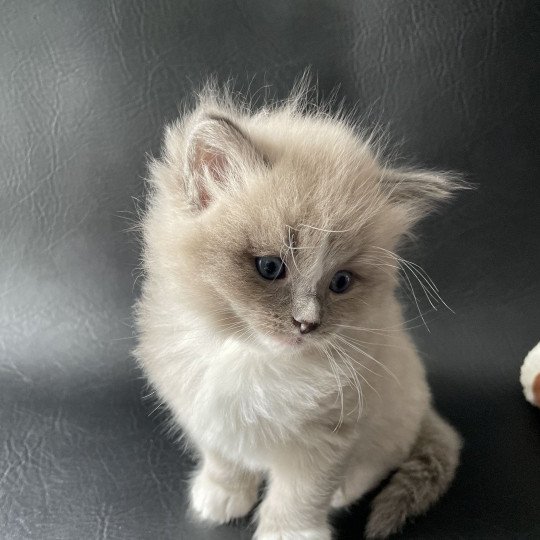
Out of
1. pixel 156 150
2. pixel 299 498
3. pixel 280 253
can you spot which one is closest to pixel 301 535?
pixel 299 498

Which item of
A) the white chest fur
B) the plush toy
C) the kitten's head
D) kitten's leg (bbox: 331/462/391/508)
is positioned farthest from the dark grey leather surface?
the kitten's head

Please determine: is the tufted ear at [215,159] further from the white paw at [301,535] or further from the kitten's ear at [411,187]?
the white paw at [301,535]

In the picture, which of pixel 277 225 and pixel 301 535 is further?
pixel 301 535

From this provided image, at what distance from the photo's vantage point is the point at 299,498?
1062 millimetres

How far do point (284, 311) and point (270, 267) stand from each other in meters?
0.06

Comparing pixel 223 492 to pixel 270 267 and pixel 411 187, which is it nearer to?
pixel 270 267

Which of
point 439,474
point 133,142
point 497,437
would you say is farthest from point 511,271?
point 133,142

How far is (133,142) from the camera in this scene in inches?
58.9

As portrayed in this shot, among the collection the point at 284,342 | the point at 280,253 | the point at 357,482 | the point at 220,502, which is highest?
the point at 280,253

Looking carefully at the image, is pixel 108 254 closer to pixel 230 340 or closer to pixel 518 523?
pixel 230 340

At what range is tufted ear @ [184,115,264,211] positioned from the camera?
86 cm

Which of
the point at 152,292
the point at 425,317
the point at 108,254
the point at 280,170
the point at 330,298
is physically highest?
the point at 280,170

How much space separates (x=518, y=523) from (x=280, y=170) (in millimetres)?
780

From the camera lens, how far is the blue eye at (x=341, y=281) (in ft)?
3.01
